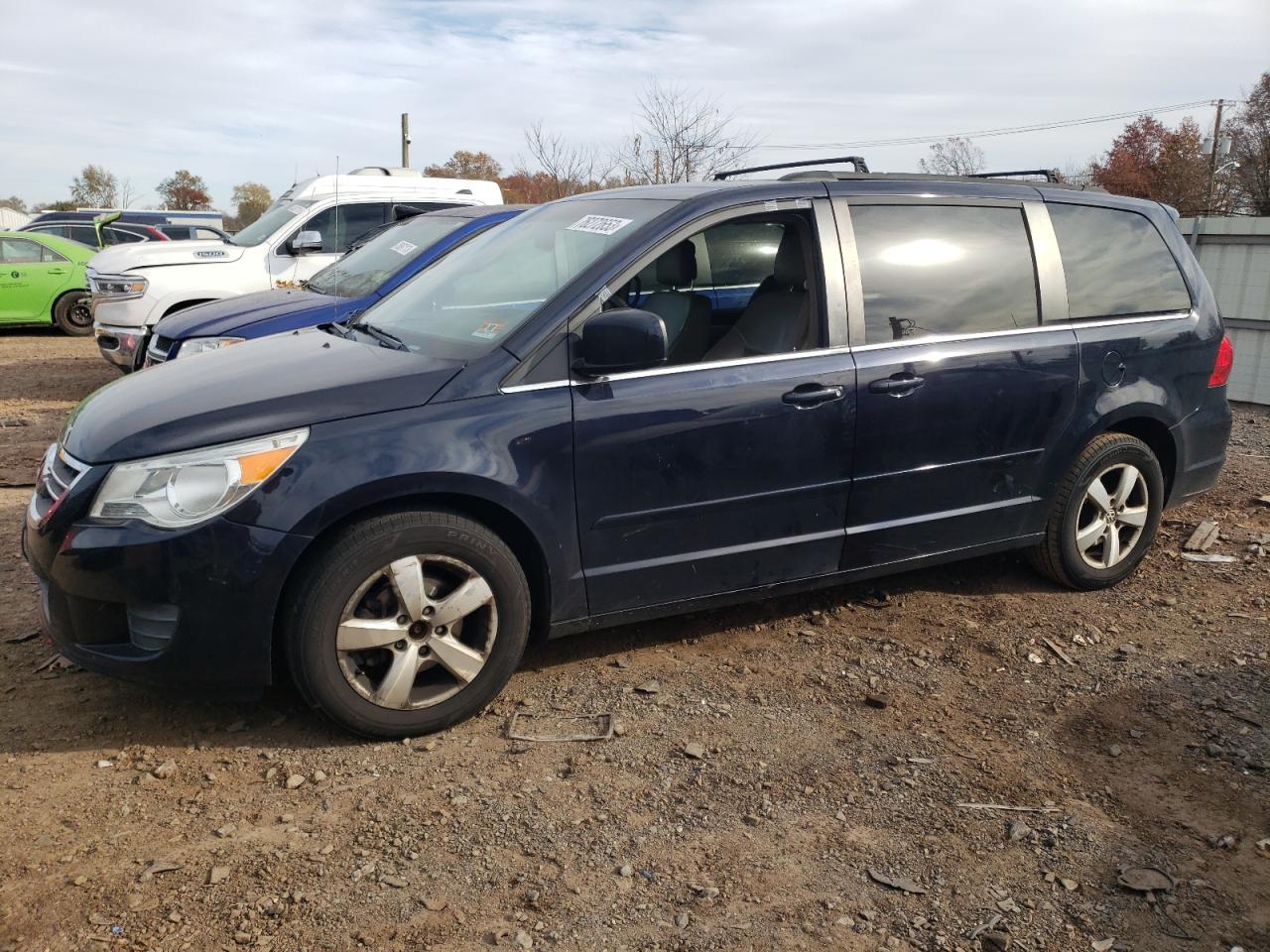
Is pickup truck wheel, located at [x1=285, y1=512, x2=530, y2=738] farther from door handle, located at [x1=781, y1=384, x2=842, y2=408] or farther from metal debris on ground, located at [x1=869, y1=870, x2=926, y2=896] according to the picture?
metal debris on ground, located at [x1=869, y1=870, x2=926, y2=896]

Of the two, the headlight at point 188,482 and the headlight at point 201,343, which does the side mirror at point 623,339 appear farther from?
the headlight at point 201,343

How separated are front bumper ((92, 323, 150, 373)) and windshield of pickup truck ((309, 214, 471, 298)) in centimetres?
205

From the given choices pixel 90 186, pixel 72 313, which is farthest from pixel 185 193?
pixel 72 313

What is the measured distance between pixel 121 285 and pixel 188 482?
7452 mm

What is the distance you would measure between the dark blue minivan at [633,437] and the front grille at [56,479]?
0.02m

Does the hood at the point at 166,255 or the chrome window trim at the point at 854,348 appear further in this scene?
the hood at the point at 166,255

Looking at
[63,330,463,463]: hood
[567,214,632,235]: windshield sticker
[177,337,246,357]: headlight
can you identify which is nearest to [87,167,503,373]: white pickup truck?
[177,337,246,357]: headlight

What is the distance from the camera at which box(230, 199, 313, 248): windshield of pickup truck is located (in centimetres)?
1045

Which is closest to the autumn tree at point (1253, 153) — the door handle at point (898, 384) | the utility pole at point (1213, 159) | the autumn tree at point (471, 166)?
the utility pole at point (1213, 159)

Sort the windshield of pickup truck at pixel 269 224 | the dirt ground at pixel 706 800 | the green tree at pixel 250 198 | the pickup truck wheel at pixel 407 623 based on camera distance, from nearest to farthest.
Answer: the dirt ground at pixel 706 800, the pickup truck wheel at pixel 407 623, the windshield of pickup truck at pixel 269 224, the green tree at pixel 250 198

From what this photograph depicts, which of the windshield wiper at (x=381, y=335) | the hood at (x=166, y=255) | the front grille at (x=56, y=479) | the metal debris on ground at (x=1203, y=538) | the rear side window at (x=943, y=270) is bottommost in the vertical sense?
the metal debris on ground at (x=1203, y=538)

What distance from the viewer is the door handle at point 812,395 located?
13.0 ft

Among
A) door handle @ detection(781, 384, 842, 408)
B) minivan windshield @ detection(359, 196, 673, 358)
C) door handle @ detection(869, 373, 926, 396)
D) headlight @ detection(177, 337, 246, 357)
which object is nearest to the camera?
minivan windshield @ detection(359, 196, 673, 358)

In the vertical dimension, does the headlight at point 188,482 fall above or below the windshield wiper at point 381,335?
below
